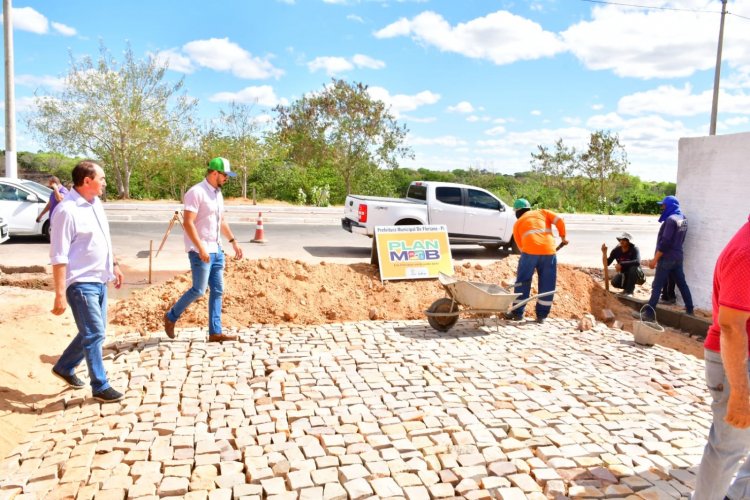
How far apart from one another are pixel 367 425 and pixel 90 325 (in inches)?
95.2

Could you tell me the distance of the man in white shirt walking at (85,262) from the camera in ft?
14.8

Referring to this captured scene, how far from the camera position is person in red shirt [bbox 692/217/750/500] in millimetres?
2824

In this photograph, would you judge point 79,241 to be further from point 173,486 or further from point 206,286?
point 173,486

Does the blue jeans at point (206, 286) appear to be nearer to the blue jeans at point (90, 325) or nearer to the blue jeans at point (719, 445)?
the blue jeans at point (90, 325)

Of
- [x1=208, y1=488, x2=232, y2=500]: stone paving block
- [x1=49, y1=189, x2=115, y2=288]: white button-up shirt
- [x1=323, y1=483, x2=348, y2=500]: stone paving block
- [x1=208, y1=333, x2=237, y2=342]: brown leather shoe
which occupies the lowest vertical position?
[x1=208, y1=488, x2=232, y2=500]: stone paving block

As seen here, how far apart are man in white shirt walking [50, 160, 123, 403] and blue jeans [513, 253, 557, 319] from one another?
18.0 feet

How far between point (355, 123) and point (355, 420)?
1100 inches

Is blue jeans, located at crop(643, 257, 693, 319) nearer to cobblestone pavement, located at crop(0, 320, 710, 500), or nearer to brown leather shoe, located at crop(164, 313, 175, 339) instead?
cobblestone pavement, located at crop(0, 320, 710, 500)

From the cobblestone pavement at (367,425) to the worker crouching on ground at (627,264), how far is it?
Result: 12.6 ft

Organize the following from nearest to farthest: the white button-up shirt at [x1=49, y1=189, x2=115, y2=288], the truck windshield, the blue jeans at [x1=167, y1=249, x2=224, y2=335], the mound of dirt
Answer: the white button-up shirt at [x1=49, y1=189, x2=115, y2=288] < the blue jeans at [x1=167, y1=249, x2=224, y2=335] < the mound of dirt < the truck windshield

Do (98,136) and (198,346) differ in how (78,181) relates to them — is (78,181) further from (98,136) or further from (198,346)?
(98,136)

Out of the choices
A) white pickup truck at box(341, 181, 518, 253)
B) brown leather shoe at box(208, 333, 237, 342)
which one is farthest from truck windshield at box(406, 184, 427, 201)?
brown leather shoe at box(208, 333, 237, 342)

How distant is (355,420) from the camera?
4.54 meters

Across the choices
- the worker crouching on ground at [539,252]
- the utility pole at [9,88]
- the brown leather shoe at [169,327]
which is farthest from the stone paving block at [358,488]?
the utility pole at [9,88]
